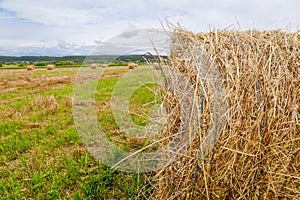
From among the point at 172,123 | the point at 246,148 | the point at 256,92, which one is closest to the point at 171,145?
the point at 172,123

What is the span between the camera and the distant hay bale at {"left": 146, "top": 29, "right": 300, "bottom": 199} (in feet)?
7.80

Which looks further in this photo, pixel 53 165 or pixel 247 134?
pixel 53 165

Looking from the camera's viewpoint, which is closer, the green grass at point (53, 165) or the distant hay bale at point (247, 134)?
the distant hay bale at point (247, 134)

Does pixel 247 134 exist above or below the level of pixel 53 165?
above

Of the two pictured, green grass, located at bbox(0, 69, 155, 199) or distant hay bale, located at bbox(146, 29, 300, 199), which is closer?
distant hay bale, located at bbox(146, 29, 300, 199)

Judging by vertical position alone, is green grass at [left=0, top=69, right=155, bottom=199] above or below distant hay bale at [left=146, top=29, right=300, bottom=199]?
below

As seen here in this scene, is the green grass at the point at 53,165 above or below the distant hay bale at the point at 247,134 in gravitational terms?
below

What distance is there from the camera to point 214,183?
249cm

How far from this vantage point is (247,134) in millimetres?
2379

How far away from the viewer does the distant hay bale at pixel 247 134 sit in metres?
2.38

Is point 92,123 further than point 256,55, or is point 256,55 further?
Result: point 92,123

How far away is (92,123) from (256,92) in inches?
168

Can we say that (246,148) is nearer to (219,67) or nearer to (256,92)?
(256,92)

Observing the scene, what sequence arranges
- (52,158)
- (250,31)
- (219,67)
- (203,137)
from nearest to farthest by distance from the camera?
(203,137), (219,67), (250,31), (52,158)
